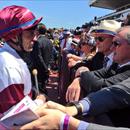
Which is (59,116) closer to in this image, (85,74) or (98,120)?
(98,120)

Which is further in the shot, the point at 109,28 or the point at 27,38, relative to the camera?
the point at 109,28

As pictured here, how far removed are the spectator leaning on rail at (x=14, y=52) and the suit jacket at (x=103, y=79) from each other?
23.6 inches

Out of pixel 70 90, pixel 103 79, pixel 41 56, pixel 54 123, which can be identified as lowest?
pixel 41 56

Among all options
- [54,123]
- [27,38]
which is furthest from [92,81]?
[54,123]

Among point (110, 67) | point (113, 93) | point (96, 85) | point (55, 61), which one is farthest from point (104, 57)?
point (55, 61)

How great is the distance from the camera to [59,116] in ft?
5.69

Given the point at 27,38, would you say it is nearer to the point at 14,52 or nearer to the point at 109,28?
the point at 14,52

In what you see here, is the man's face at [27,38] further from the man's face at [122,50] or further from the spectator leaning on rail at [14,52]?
the man's face at [122,50]

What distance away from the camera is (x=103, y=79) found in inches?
122

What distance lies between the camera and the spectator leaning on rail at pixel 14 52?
2592mm

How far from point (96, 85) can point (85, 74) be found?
318mm

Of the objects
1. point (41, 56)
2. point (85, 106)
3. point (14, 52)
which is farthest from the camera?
point (41, 56)

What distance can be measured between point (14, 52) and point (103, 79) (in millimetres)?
815

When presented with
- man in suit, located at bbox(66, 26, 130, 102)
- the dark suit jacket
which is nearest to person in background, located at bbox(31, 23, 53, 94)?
man in suit, located at bbox(66, 26, 130, 102)
